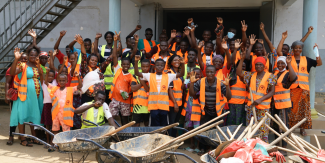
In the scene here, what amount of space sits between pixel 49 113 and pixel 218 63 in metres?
3.38

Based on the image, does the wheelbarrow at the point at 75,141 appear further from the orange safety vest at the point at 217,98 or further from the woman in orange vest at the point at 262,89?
the woman in orange vest at the point at 262,89

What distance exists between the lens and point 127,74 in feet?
18.9

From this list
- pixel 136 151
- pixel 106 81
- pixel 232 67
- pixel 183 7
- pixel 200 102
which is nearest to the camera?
pixel 136 151

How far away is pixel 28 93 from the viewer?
5.84 meters

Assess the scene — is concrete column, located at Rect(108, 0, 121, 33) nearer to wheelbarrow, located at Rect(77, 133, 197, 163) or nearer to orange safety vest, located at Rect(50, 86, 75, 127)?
orange safety vest, located at Rect(50, 86, 75, 127)

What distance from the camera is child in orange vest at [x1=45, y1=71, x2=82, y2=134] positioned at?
5.47m

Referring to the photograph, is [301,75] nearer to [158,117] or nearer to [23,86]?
[158,117]

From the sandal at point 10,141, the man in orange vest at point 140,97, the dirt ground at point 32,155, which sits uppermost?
the man in orange vest at point 140,97

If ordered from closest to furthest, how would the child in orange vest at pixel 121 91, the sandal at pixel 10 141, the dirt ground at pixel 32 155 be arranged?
the dirt ground at pixel 32 155
the child in orange vest at pixel 121 91
the sandal at pixel 10 141

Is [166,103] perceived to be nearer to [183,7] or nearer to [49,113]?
[49,113]

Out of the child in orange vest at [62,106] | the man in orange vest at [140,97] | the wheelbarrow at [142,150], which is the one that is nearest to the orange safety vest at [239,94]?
the man in orange vest at [140,97]

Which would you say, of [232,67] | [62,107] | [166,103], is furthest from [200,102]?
[62,107]

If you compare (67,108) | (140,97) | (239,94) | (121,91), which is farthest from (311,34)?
(67,108)

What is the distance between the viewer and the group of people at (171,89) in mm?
5254
